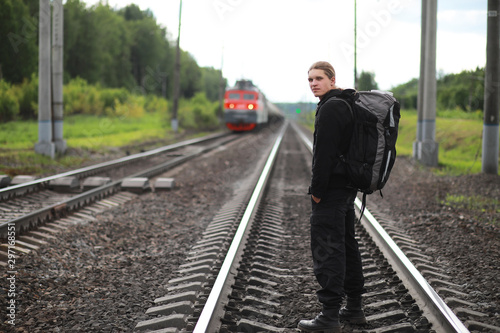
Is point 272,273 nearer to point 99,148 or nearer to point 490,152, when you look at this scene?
point 490,152

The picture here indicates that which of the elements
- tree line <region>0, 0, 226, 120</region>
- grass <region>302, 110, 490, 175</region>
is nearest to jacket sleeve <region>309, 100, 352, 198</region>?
grass <region>302, 110, 490, 175</region>

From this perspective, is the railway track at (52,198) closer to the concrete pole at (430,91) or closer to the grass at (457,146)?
the concrete pole at (430,91)

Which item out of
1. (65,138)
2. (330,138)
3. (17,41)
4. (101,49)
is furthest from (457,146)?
(101,49)

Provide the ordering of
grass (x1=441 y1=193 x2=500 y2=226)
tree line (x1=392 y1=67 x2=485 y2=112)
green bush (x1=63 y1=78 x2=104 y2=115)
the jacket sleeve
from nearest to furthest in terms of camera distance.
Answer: the jacket sleeve → grass (x1=441 y1=193 x2=500 y2=226) → tree line (x1=392 y1=67 x2=485 y2=112) → green bush (x1=63 y1=78 x2=104 y2=115)

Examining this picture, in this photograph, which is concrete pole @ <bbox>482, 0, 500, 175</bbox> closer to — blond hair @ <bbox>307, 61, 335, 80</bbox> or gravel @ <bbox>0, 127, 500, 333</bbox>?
gravel @ <bbox>0, 127, 500, 333</bbox>

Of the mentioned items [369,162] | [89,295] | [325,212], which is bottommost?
[89,295]

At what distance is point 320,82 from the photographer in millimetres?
3461

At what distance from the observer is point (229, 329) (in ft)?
11.5

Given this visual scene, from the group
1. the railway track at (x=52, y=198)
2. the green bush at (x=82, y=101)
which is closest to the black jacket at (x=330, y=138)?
the railway track at (x=52, y=198)

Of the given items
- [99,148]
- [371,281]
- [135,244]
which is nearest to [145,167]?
[99,148]

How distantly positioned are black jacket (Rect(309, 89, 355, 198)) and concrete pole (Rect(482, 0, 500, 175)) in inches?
349

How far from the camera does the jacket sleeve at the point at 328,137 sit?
3338mm

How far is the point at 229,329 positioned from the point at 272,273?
1352 mm

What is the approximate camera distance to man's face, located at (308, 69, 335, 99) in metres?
3.45
